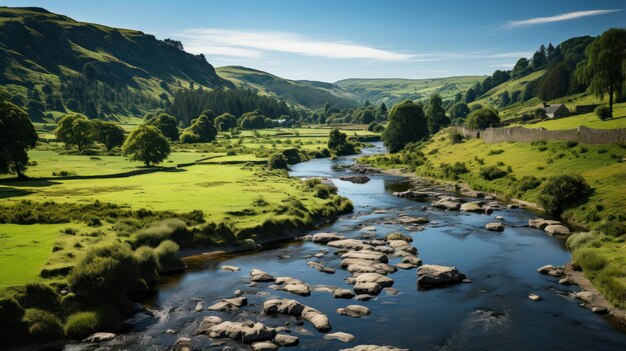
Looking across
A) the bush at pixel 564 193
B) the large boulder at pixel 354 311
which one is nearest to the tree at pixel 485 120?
the bush at pixel 564 193

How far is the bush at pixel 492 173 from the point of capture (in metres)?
92.7

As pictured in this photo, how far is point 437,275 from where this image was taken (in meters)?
44.3

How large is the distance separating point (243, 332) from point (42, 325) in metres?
14.1

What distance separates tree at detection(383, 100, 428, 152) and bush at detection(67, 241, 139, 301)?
126m

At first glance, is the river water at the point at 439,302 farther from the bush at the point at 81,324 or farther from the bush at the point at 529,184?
the bush at the point at 529,184

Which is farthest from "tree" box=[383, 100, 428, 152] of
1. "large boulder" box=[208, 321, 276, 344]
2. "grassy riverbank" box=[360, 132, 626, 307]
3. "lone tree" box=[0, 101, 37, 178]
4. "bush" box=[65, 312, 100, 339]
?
"bush" box=[65, 312, 100, 339]

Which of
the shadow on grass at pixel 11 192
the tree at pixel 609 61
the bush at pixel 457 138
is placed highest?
the tree at pixel 609 61

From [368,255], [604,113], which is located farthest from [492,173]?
[368,255]

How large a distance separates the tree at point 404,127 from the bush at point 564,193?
292ft

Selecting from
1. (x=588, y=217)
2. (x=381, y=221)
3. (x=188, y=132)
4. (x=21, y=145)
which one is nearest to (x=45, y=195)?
(x=21, y=145)

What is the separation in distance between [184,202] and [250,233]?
600 inches

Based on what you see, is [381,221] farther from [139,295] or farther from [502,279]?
[139,295]

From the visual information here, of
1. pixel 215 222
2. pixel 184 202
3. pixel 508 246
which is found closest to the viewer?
pixel 508 246

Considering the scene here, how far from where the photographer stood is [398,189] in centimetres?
10006
